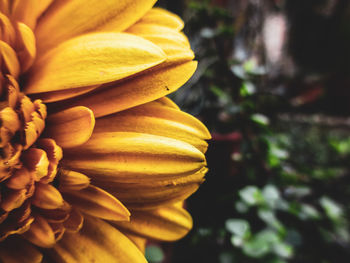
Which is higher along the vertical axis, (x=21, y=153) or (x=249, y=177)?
(x=21, y=153)

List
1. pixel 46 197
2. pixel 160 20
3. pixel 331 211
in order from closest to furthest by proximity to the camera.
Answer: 1. pixel 46 197
2. pixel 160 20
3. pixel 331 211

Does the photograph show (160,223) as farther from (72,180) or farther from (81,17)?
(81,17)

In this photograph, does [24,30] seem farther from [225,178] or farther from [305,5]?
[305,5]

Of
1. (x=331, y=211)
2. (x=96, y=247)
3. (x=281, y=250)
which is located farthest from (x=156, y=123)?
(x=331, y=211)

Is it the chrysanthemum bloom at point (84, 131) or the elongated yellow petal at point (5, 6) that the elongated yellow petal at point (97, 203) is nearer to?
the chrysanthemum bloom at point (84, 131)

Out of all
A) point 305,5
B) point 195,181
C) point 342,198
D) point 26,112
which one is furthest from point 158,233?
point 305,5

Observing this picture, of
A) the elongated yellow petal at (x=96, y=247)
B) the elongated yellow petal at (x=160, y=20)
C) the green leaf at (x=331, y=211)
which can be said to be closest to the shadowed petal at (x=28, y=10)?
the elongated yellow petal at (x=160, y=20)
